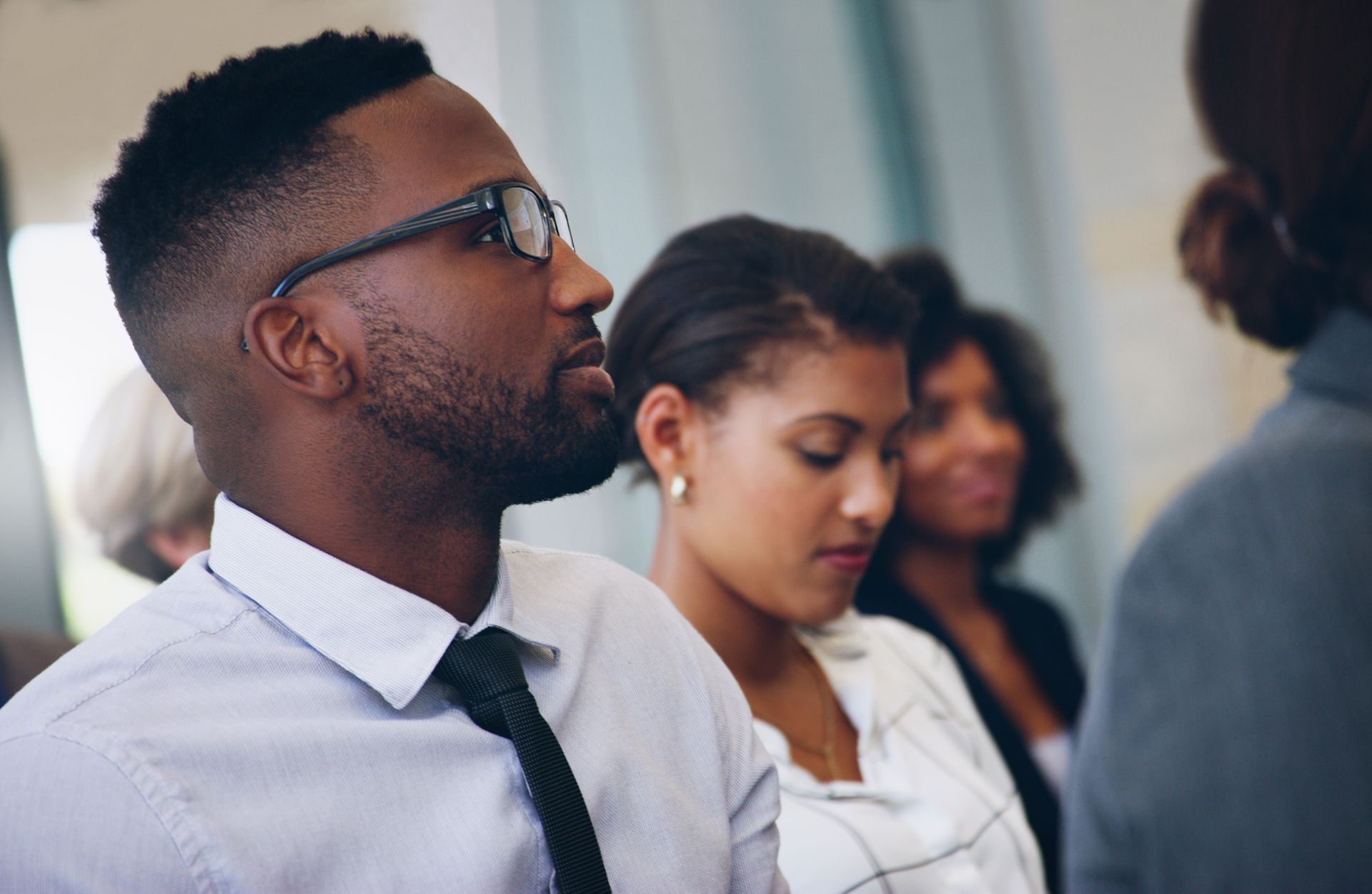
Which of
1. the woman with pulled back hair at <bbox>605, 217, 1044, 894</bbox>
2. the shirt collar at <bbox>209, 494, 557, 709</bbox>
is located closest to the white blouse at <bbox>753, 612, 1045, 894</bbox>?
the woman with pulled back hair at <bbox>605, 217, 1044, 894</bbox>

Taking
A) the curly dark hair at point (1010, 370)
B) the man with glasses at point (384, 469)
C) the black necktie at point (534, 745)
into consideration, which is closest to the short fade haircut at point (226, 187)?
the man with glasses at point (384, 469)

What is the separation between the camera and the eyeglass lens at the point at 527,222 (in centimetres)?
101

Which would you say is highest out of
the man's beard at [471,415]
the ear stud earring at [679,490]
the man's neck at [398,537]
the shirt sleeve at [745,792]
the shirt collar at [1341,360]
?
the shirt collar at [1341,360]

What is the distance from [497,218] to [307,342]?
19cm

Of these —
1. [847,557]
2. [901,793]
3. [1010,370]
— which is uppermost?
[847,557]

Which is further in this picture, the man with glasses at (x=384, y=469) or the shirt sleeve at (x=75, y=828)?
the man with glasses at (x=384, y=469)

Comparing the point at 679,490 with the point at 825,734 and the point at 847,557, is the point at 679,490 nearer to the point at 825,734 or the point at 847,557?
the point at 847,557

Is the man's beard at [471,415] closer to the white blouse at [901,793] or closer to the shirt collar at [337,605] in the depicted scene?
the shirt collar at [337,605]

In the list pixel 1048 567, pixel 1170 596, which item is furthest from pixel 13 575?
pixel 1048 567

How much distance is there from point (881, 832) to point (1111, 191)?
112 inches

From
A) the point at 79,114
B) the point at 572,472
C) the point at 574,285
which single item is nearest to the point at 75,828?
the point at 572,472

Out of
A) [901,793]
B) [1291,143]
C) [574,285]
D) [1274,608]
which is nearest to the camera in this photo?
[1274,608]

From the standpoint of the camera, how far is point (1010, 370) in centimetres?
257

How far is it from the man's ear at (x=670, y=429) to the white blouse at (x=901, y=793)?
334 millimetres
